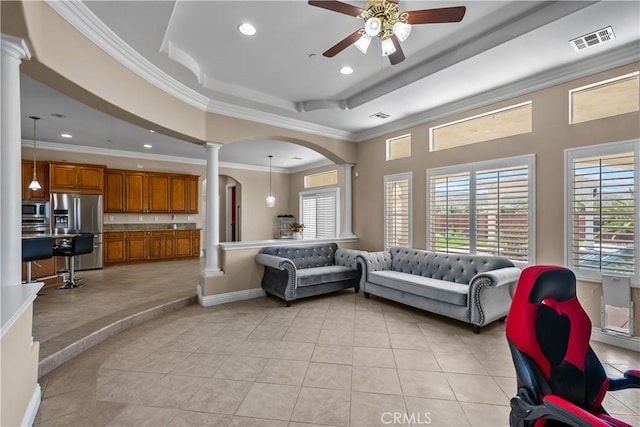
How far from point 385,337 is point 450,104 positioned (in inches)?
137

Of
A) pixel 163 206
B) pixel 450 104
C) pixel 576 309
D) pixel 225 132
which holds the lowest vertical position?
pixel 576 309

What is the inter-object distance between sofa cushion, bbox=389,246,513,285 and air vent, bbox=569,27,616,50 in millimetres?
2398

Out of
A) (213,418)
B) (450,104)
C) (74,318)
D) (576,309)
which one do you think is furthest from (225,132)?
(576,309)

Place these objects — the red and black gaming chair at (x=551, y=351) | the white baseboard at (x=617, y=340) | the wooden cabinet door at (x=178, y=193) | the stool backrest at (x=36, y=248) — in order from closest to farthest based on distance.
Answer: the red and black gaming chair at (x=551, y=351) → the white baseboard at (x=617, y=340) → the stool backrest at (x=36, y=248) → the wooden cabinet door at (x=178, y=193)

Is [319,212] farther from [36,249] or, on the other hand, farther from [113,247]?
[36,249]

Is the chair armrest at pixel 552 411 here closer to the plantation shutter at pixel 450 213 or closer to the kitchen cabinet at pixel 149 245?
the plantation shutter at pixel 450 213

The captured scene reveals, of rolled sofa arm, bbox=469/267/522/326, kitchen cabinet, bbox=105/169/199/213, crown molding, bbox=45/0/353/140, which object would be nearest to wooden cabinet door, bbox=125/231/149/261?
kitchen cabinet, bbox=105/169/199/213

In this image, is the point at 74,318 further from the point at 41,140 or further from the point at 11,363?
the point at 41,140

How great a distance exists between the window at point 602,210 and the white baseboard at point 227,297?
4.32 m

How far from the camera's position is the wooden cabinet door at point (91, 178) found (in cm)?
653

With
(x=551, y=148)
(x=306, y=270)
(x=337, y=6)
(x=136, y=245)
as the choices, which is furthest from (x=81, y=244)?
(x=551, y=148)

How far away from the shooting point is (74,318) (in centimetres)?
348

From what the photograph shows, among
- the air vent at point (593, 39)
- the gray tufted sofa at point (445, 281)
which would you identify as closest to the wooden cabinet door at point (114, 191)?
the gray tufted sofa at point (445, 281)

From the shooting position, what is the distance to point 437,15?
2.10 metres
